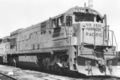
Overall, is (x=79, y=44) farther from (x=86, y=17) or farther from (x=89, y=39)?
(x=86, y=17)

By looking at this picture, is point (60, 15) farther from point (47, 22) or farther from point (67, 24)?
point (47, 22)

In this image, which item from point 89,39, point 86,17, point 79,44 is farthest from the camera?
point 86,17

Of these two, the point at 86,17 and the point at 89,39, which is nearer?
the point at 89,39

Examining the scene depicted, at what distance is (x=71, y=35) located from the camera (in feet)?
39.1

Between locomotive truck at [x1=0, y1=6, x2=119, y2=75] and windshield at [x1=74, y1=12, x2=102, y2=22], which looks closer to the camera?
locomotive truck at [x1=0, y1=6, x2=119, y2=75]

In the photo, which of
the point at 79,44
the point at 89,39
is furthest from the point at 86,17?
the point at 79,44

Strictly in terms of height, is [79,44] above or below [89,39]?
below

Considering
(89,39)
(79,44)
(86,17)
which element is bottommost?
(79,44)

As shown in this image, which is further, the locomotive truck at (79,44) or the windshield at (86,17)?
the windshield at (86,17)

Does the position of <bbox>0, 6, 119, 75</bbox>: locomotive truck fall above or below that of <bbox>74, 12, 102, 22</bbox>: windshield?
below

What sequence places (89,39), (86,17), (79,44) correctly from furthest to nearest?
(86,17), (89,39), (79,44)

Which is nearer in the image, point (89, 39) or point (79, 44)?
point (79, 44)

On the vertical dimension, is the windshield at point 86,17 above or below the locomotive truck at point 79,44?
above

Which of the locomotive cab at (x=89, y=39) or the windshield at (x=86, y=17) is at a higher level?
the windshield at (x=86, y=17)
